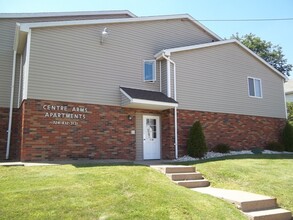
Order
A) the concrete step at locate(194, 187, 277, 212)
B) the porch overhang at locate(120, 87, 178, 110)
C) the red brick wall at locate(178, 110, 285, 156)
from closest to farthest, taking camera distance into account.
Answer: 1. the concrete step at locate(194, 187, 277, 212)
2. the porch overhang at locate(120, 87, 178, 110)
3. the red brick wall at locate(178, 110, 285, 156)

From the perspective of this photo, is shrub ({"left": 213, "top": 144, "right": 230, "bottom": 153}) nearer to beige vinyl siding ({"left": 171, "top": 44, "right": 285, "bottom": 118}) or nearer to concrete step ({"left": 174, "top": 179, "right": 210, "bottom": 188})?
beige vinyl siding ({"left": 171, "top": 44, "right": 285, "bottom": 118})

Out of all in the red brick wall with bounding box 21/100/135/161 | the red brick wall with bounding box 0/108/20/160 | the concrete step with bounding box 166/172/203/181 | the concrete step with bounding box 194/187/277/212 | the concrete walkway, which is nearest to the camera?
the concrete walkway

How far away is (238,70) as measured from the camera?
16625mm

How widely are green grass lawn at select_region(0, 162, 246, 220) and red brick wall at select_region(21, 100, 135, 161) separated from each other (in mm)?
2964

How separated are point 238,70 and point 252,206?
38.7 feet

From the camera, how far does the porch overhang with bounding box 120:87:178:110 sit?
39.5ft

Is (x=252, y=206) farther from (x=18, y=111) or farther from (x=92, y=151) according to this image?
(x=18, y=111)

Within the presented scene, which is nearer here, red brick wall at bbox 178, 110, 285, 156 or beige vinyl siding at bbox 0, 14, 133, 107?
beige vinyl siding at bbox 0, 14, 133, 107

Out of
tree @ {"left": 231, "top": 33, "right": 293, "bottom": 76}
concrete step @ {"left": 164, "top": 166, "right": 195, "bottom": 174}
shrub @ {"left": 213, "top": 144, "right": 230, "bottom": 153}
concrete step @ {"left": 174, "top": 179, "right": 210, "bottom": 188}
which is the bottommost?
concrete step @ {"left": 174, "top": 179, "right": 210, "bottom": 188}

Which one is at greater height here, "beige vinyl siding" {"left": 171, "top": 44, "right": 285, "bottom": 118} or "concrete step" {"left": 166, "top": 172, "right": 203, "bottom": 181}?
"beige vinyl siding" {"left": 171, "top": 44, "right": 285, "bottom": 118}

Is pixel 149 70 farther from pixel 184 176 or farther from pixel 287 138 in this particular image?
pixel 287 138

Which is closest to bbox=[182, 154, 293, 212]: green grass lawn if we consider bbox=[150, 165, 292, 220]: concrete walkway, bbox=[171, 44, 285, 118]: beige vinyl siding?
bbox=[150, 165, 292, 220]: concrete walkway

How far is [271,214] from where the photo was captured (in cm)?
598

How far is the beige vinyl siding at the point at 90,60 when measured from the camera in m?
11.2
